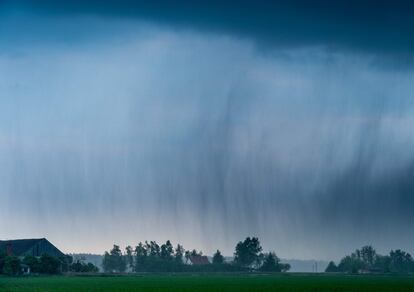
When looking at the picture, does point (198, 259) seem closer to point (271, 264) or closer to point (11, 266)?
point (271, 264)

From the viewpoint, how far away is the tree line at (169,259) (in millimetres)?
162875

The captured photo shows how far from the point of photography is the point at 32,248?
117 m

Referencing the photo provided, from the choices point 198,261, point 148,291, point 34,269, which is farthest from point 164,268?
point 148,291

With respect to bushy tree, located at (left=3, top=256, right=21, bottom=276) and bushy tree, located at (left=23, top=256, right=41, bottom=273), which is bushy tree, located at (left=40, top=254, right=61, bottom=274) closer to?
bushy tree, located at (left=23, top=256, right=41, bottom=273)

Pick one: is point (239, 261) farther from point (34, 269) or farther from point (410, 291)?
point (410, 291)

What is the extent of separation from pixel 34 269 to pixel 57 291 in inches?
2080

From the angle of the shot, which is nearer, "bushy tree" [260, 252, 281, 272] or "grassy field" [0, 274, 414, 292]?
"grassy field" [0, 274, 414, 292]

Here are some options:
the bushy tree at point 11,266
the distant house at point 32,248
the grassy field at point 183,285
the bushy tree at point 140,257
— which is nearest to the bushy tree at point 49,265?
the bushy tree at point 11,266

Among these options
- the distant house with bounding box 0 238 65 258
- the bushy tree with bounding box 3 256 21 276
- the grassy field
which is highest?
the distant house with bounding box 0 238 65 258

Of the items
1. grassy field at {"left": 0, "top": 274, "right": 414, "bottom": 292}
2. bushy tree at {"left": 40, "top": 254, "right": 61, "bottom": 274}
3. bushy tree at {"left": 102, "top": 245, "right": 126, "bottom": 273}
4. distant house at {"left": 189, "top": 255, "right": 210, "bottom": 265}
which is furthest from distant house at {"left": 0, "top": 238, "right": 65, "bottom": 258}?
distant house at {"left": 189, "top": 255, "right": 210, "bottom": 265}

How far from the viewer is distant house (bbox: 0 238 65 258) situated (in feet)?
382

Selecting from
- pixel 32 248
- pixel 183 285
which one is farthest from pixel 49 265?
pixel 183 285

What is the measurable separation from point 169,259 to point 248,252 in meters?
22.7

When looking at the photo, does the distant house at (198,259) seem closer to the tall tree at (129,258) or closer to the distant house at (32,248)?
the tall tree at (129,258)
